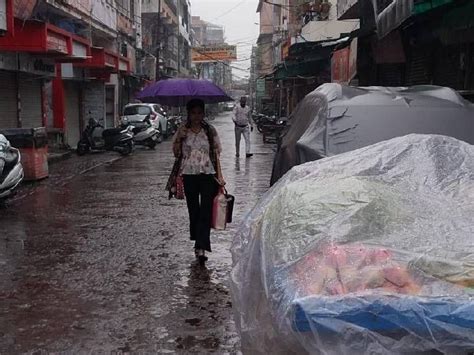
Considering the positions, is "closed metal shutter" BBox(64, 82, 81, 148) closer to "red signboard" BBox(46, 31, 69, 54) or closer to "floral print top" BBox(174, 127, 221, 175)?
"red signboard" BBox(46, 31, 69, 54)

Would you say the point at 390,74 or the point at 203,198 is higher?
the point at 390,74

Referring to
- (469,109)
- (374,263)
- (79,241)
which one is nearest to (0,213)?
(79,241)

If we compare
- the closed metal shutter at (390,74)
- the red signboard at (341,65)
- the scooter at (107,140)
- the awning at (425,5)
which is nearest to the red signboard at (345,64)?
the red signboard at (341,65)

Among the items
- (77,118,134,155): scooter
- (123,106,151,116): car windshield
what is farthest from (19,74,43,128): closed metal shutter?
(123,106,151,116): car windshield

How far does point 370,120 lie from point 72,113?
1993 centimetres

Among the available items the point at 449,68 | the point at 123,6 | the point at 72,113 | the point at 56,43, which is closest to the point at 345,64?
the point at 449,68

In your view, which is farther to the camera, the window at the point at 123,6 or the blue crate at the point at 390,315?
the window at the point at 123,6

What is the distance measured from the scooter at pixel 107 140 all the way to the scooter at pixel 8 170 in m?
10.1

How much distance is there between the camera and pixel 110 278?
5.86 meters

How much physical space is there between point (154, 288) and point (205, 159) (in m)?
1.42

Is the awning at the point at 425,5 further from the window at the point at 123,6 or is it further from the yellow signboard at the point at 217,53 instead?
the yellow signboard at the point at 217,53

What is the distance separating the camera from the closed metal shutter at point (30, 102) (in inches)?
722

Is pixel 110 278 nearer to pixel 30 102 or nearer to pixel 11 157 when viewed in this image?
pixel 11 157

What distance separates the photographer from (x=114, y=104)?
3072 cm
